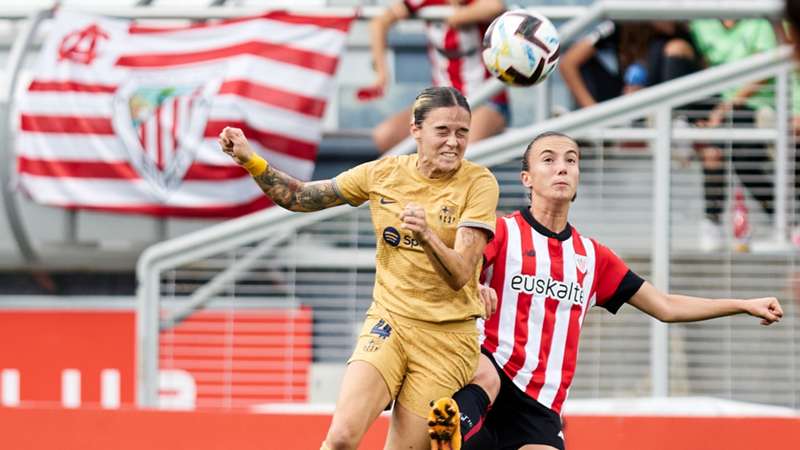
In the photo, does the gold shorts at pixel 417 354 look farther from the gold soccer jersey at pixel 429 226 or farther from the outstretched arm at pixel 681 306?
the outstretched arm at pixel 681 306

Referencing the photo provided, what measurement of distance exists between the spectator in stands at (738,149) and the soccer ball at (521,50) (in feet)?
8.96

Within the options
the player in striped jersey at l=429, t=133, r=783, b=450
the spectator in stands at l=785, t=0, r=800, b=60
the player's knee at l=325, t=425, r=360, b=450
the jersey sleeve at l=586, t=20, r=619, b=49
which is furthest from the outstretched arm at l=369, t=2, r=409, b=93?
the spectator in stands at l=785, t=0, r=800, b=60

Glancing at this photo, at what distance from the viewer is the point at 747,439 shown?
807 cm

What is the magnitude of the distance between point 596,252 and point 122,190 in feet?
15.5

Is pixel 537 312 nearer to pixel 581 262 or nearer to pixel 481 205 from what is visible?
pixel 581 262

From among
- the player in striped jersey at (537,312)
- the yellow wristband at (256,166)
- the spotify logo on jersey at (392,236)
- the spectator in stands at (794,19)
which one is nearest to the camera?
the spectator in stands at (794,19)

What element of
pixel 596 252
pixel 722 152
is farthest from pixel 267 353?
pixel 596 252

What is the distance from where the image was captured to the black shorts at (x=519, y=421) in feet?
21.0

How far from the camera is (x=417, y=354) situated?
6176 millimetres

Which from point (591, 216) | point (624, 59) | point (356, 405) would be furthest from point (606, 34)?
point (356, 405)

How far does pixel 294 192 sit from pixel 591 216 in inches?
146

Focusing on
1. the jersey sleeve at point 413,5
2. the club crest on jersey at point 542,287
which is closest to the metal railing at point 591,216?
the jersey sleeve at point 413,5

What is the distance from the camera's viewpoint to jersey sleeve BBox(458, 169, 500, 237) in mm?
6086

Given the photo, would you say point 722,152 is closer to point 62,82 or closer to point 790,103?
point 790,103
